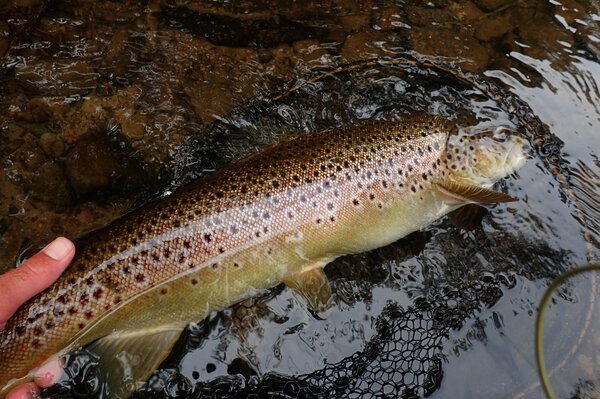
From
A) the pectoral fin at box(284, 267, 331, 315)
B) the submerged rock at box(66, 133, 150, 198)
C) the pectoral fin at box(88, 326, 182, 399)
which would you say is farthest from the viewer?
the submerged rock at box(66, 133, 150, 198)

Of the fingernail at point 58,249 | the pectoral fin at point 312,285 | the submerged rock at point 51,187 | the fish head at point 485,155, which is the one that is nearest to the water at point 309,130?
the submerged rock at point 51,187

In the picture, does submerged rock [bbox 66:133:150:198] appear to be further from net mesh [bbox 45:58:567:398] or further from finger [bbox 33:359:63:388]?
finger [bbox 33:359:63:388]

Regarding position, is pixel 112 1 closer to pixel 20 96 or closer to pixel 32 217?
pixel 20 96

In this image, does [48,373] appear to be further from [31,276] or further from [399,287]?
[399,287]

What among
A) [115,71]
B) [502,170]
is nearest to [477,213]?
[502,170]

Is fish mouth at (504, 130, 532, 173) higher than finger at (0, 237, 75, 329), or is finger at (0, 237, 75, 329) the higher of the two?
fish mouth at (504, 130, 532, 173)

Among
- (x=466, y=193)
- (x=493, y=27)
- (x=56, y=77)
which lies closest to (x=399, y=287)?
(x=466, y=193)

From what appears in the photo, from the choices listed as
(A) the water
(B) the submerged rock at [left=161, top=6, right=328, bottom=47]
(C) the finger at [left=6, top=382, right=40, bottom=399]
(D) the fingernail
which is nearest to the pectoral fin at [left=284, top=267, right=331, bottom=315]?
(A) the water
